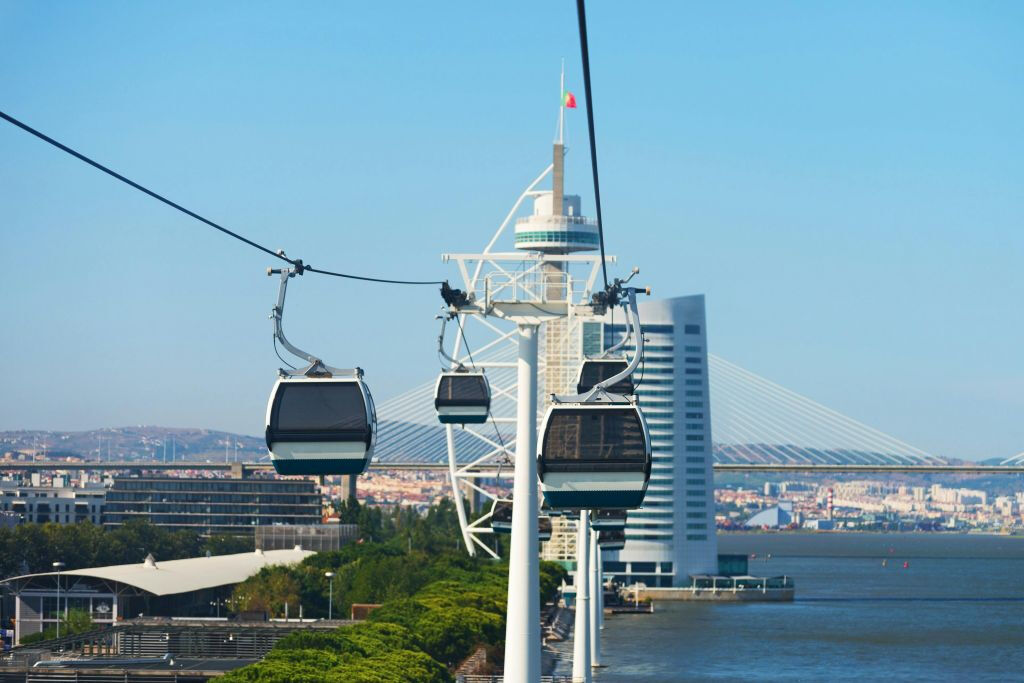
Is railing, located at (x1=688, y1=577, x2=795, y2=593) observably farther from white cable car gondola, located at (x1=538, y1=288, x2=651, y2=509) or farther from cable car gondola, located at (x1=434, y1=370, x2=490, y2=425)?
white cable car gondola, located at (x1=538, y1=288, x2=651, y2=509)

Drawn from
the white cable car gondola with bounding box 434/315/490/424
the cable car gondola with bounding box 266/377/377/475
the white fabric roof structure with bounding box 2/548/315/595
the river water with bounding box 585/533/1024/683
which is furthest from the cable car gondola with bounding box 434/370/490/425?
the white fabric roof structure with bounding box 2/548/315/595

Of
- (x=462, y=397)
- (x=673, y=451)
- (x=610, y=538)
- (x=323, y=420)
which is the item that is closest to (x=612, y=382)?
(x=323, y=420)

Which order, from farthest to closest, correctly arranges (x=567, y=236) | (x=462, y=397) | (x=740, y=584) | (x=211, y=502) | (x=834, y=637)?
1. (x=211, y=502)
2. (x=740, y=584)
3. (x=834, y=637)
4. (x=567, y=236)
5. (x=462, y=397)

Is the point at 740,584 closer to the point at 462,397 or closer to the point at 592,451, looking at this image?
the point at 462,397

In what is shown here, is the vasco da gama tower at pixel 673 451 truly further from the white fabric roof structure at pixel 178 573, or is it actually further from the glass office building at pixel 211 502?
the white fabric roof structure at pixel 178 573

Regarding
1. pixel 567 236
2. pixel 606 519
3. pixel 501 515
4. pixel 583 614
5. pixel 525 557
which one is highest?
pixel 567 236

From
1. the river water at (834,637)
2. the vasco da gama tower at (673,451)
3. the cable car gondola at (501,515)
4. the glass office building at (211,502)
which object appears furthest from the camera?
the glass office building at (211,502)

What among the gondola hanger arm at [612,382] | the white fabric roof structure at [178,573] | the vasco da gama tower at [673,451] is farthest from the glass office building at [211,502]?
the gondola hanger arm at [612,382]

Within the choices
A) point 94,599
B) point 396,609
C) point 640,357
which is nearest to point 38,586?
point 94,599
